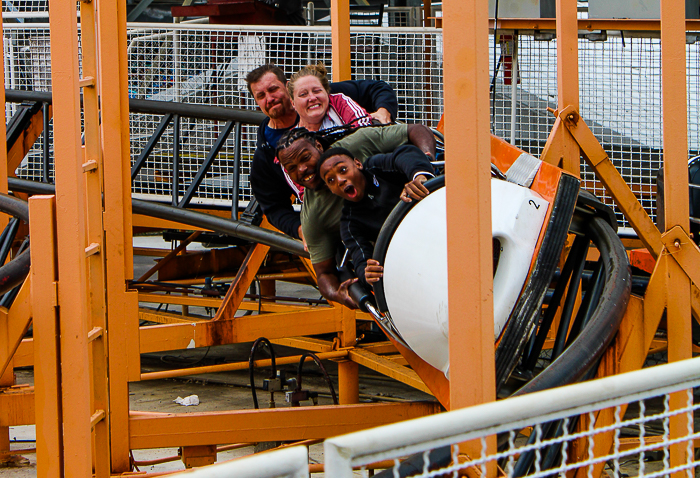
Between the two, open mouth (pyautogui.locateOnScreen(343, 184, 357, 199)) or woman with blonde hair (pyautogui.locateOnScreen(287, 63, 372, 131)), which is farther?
woman with blonde hair (pyautogui.locateOnScreen(287, 63, 372, 131))

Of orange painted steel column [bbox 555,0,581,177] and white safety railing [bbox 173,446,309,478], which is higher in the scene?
orange painted steel column [bbox 555,0,581,177]

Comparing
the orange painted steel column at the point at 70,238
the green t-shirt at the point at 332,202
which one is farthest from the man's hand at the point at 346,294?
the orange painted steel column at the point at 70,238

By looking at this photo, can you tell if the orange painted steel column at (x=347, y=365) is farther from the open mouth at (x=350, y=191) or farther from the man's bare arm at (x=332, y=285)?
the open mouth at (x=350, y=191)

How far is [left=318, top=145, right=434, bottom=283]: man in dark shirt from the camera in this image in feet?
10.2

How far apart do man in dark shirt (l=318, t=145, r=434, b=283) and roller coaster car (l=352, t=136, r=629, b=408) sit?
22 centimetres

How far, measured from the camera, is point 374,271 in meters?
3.03

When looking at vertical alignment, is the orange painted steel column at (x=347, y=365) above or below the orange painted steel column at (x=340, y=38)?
below

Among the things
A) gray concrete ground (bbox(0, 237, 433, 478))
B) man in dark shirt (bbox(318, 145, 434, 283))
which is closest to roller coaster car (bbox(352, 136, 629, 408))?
man in dark shirt (bbox(318, 145, 434, 283))

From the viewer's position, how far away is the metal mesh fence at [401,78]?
5512mm

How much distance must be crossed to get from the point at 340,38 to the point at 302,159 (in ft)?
5.76

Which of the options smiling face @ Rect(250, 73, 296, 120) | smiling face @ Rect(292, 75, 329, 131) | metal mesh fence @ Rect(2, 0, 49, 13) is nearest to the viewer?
smiling face @ Rect(292, 75, 329, 131)

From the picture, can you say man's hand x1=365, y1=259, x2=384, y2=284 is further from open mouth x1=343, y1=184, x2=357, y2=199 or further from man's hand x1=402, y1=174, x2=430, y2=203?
open mouth x1=343, y1=184, x2=357, y2=199

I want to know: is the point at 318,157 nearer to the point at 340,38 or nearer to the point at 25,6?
the point at 340,38

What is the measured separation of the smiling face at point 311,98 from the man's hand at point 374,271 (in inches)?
43.5
